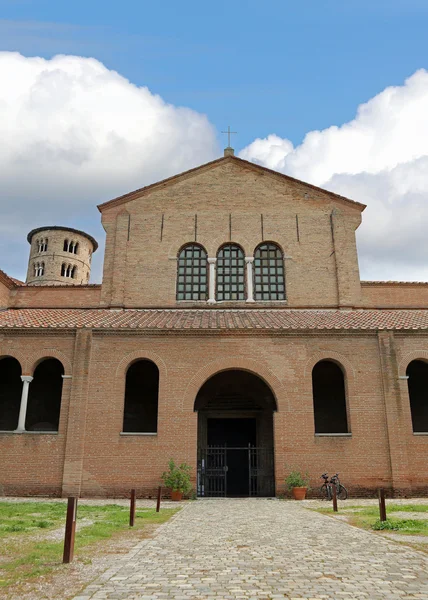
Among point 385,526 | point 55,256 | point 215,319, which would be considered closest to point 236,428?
point 215,319

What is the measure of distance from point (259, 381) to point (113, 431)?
19.3 ft

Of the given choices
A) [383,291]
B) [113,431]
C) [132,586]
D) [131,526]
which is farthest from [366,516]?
[383,291]

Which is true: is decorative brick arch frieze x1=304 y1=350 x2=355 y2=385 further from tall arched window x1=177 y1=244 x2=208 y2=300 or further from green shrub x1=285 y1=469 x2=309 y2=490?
tall arched window x1=177 y1=244 x2=208 y2=300

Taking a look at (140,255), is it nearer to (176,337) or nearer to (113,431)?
(176,337)

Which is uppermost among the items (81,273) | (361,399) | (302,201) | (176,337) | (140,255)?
(81,273)

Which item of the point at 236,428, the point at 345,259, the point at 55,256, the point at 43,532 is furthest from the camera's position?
the point at 55,256

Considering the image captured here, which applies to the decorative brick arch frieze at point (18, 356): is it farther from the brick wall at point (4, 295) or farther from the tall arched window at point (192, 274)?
the tall arched window at point (192, 274)

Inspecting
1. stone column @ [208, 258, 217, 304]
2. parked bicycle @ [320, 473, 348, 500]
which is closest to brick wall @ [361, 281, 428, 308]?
stone column @ [208, 258, 217, 304]

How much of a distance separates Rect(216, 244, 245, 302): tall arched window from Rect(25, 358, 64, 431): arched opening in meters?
7.54

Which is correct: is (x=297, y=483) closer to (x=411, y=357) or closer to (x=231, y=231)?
(x=411, y=357)

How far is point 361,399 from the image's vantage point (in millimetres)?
16641

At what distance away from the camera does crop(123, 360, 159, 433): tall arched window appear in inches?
739

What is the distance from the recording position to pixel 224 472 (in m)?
17.9

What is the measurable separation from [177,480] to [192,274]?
9628 mm
